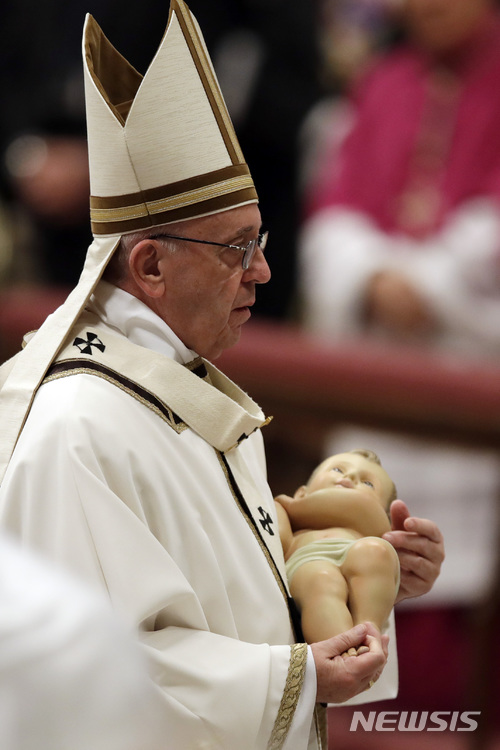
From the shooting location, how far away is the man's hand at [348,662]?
4.50 feet

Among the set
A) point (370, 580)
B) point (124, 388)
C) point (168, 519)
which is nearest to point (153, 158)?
point (124, 388)

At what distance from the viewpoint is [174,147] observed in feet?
4.70

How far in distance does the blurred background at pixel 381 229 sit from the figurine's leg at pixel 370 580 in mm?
1759

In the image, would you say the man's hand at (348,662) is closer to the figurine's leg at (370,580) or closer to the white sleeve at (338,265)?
the figurine's leg at (370,580)

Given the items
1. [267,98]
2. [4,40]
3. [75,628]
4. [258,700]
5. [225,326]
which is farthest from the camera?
[4,40]

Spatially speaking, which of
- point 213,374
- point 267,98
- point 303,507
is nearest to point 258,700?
point 303,507

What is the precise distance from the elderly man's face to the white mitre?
0.02 m

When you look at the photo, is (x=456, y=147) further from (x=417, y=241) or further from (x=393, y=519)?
(x=393, y=519)

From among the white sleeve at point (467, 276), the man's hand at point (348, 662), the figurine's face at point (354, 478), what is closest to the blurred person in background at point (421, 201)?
the white sleeve at point (467, 276)

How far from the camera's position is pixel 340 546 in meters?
1.49

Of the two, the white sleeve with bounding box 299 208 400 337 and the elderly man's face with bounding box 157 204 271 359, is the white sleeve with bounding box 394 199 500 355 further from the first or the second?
the elderly man's face with bounding box 157 204 271 359

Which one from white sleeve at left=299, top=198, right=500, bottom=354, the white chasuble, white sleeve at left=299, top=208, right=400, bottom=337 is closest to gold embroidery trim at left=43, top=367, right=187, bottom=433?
the white chasuble

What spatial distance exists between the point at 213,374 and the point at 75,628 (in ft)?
2.16

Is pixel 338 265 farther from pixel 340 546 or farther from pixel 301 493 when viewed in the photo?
pixel 340 546
